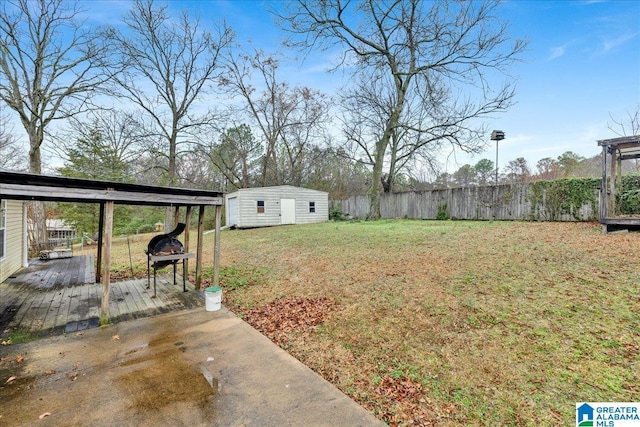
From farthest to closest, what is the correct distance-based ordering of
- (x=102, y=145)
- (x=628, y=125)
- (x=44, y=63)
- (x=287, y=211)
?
(x=287, y=211) → (x=102, y=145) → (x=628, y=125) → (x=44, y=63)

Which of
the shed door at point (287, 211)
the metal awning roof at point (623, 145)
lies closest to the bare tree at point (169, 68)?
the shed door at point (287, 211)

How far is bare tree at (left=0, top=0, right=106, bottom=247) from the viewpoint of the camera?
11.6 metres

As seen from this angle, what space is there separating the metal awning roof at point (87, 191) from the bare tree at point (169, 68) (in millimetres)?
12072

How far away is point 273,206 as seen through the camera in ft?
58.6

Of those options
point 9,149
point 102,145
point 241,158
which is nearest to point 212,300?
point 102,145

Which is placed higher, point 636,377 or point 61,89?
point 61,89

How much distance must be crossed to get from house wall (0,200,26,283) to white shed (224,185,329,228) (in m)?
9.52

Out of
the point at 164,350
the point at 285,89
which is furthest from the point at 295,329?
the point at 285,89

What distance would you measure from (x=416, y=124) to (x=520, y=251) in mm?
12356

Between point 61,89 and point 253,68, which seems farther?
point 253,68

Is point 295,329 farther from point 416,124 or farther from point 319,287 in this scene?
point 416,124

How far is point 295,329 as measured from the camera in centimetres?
384

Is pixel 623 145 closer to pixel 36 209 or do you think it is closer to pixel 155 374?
pixel 155 374

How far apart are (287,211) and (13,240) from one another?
12.3 metres
